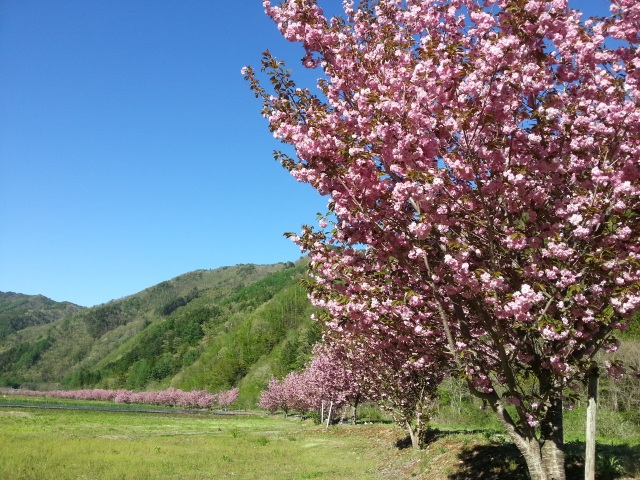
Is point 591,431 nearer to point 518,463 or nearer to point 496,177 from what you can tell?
point 496,177

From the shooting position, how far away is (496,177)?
748cm

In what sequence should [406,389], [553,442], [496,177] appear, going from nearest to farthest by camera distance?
[496,177]
[553,442]
[406,389]

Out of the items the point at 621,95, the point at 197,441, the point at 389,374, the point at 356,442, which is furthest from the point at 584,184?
the point at 197,441

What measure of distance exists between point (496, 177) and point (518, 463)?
10573 millimetres

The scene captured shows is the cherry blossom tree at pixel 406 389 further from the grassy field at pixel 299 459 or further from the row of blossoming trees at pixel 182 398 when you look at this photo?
the row of blossoming trees at pixel 182 398

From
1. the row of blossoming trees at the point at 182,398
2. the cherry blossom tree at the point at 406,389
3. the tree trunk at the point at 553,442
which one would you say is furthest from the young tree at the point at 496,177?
the row of blossoming trees at the point at 182,398

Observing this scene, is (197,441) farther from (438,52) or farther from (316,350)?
(438,52)

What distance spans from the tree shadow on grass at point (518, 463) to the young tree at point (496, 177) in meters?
3.76

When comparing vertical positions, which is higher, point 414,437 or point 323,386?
point 323,386

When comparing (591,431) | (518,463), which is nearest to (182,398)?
(518,463)

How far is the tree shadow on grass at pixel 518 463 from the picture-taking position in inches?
423

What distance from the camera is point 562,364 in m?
7.19

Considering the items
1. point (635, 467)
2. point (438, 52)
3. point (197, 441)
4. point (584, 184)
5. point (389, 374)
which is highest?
point (438, 52)

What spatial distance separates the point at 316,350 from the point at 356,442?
748 inches
